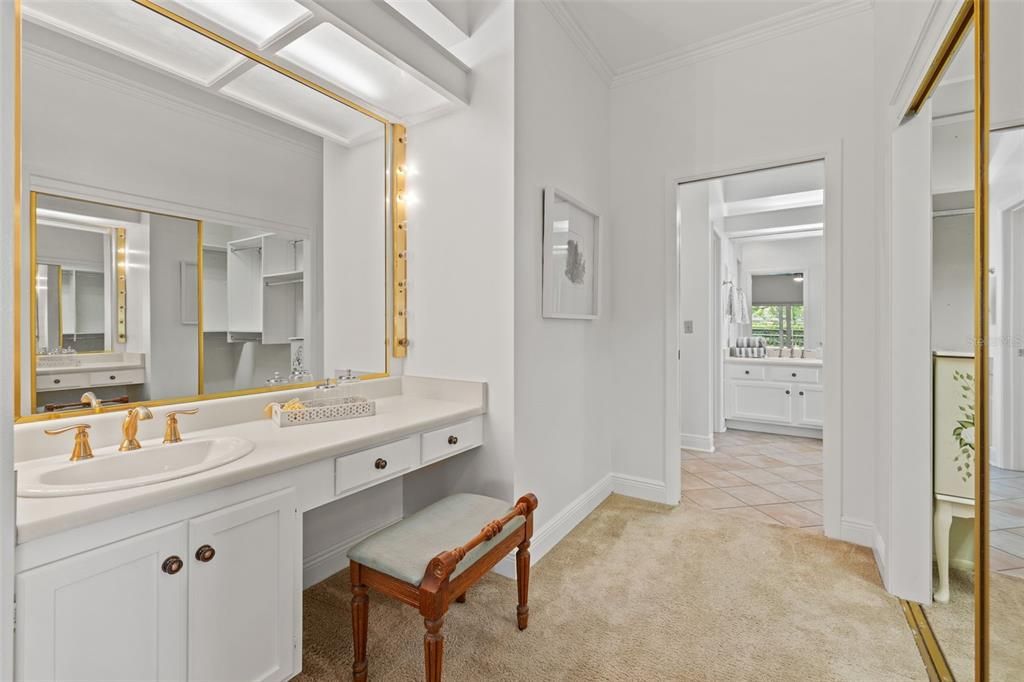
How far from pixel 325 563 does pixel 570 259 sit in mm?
1897

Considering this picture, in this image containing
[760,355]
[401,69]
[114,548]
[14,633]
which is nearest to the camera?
[14,633]

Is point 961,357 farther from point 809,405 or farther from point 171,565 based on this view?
point 809,405

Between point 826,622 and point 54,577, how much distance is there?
7.68ft

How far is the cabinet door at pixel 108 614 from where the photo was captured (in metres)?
0.90

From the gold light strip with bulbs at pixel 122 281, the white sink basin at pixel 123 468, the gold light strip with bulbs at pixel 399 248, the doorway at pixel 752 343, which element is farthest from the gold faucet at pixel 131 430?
the doorway at pixel 752 343

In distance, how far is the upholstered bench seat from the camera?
1373 millimetres

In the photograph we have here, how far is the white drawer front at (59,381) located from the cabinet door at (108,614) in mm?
670

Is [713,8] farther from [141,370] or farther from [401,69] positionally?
[141,370]

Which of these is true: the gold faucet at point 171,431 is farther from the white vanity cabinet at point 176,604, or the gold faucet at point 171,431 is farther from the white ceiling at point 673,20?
the white ceiling at point 673,20

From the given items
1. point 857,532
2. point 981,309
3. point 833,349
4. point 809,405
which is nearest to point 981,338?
point 981,309

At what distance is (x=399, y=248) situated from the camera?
94.4 inches

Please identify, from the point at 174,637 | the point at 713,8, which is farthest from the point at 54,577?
the point at 713,8

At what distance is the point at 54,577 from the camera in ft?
3.04

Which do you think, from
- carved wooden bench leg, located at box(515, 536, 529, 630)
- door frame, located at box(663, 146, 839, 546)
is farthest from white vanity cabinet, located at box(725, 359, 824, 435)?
carved wooden bench leg, located at box(515, 536, 529, 630)
